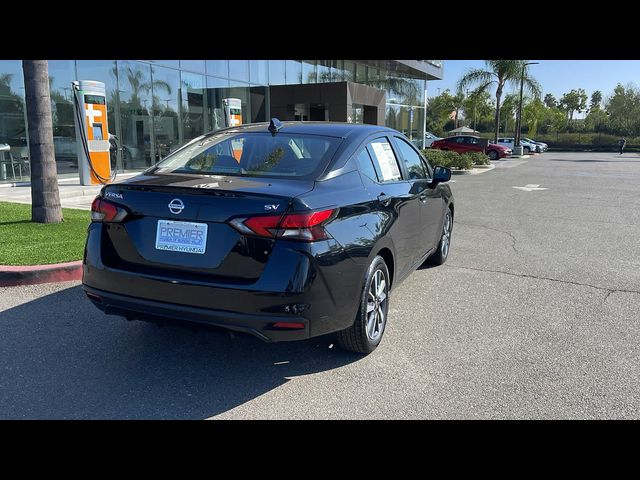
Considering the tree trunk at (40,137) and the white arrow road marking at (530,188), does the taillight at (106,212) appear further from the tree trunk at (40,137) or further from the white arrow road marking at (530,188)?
the white arrow road marking at (530,188)

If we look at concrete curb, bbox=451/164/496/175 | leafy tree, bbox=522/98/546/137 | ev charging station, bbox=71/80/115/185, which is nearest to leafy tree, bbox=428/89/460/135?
leafy tree, bbox=522/98/546/137

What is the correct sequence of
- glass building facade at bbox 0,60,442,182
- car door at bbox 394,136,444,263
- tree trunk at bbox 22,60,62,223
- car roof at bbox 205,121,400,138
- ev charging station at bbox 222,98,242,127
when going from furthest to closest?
ev charging station at bbox 222,98,242,127, glass building facade at bbox 0,60,442,182, tree trunk at bbox 22,60,62,223, car door at bbox 394,136,444,263, car roof at bbox 205,121,400,138

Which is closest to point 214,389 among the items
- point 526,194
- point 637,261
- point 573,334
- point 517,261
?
point 573,334

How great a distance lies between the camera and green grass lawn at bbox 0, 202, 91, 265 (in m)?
5.70

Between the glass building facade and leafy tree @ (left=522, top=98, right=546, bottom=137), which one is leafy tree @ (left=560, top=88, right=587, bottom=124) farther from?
the glass building facade

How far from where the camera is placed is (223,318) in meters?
3.04

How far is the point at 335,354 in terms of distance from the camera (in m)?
3.88

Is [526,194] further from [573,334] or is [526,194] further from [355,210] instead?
[355,210]

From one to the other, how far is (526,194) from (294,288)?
43.3ft

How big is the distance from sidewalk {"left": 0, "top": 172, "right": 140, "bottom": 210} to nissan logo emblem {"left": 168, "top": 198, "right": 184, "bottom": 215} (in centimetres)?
713

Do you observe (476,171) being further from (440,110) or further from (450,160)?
(440,110)

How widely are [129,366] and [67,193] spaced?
8968 mm

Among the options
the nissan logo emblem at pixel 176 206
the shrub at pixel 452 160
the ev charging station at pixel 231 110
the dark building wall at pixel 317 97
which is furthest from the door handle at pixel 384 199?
the dark building wall at pixel 317 97
